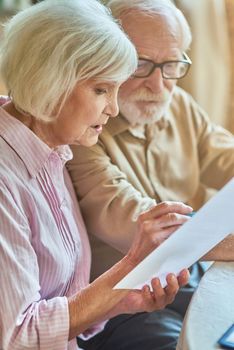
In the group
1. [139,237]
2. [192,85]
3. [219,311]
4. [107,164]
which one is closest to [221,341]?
[219,311]

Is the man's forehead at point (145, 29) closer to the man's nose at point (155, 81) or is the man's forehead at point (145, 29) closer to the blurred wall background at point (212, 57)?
the man's nose at point (155, 81)

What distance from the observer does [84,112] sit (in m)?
1.20

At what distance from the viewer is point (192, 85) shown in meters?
2.24

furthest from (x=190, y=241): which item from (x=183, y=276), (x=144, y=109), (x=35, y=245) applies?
(x=144, y=109)

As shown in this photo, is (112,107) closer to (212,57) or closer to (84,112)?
(84,112)

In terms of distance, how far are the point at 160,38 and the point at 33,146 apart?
52cm

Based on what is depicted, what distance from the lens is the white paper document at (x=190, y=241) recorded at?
0.90 m

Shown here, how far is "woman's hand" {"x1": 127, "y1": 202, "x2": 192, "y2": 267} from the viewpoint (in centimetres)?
118

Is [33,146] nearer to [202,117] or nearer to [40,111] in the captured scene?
[40,111]

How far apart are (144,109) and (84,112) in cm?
43

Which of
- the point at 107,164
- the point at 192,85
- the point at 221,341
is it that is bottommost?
the point at 192,85

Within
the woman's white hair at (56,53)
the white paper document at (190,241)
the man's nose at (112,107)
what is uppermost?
the woman's white hair at (56,53)

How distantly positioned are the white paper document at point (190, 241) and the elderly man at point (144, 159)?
0.82 ft

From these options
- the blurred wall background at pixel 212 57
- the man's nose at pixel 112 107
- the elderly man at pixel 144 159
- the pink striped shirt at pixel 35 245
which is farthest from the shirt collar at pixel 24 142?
the blurred wall background at pixel 212 57
